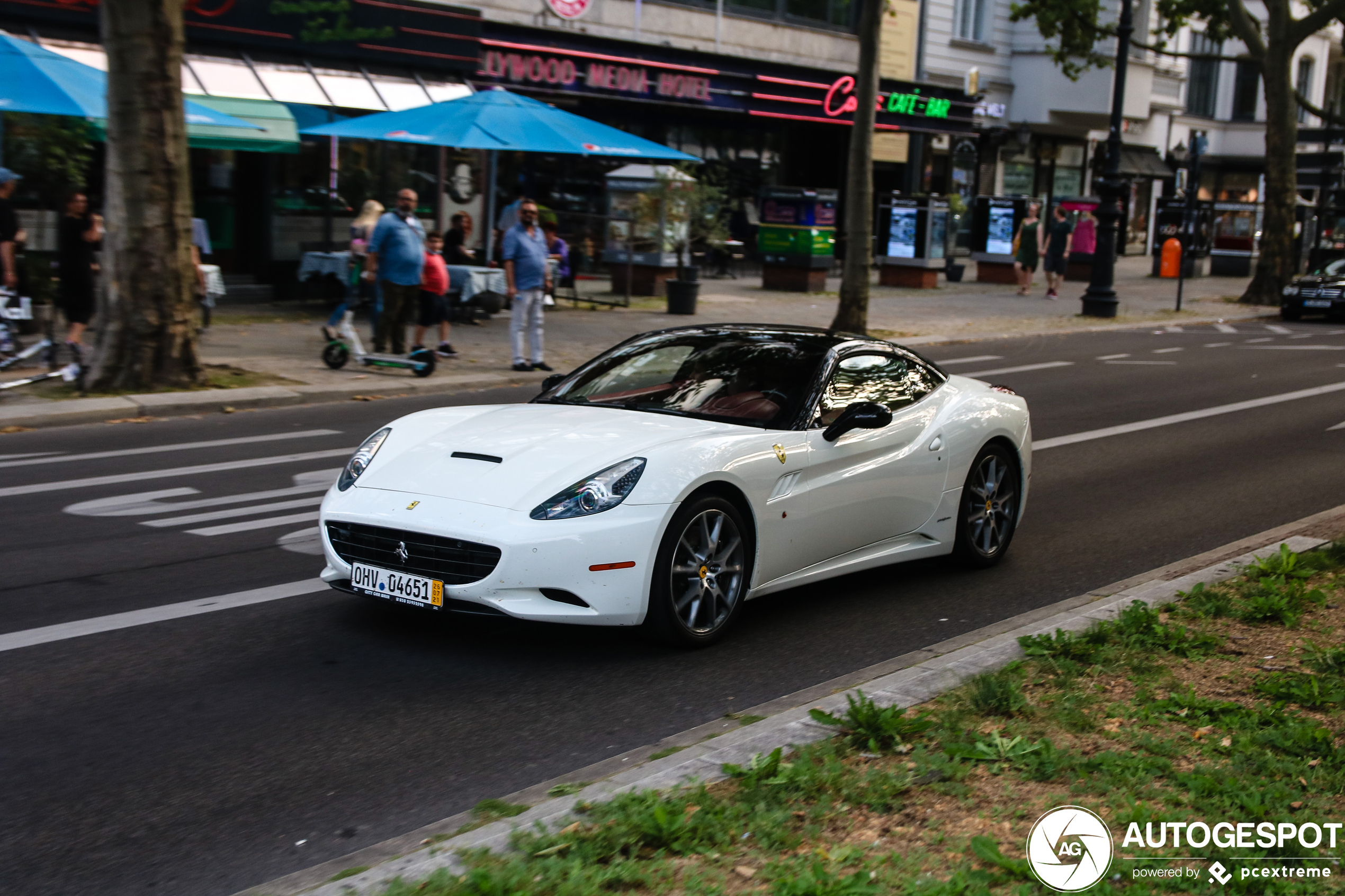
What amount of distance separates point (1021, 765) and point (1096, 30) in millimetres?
31328

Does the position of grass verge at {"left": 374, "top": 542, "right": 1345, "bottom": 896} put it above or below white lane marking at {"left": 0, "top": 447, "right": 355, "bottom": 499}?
above

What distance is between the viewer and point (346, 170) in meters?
22.2

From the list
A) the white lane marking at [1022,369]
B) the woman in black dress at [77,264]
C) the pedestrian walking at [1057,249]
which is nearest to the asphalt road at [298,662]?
the woman in black dress at [77,264]

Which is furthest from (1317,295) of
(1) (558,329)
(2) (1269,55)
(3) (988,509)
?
(3) (988,509)

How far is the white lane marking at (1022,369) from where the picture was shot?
1742 cm

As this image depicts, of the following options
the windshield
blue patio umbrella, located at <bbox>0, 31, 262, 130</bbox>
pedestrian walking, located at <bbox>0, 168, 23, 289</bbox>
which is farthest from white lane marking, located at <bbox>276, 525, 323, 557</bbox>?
blue patio umbrella, located at <bbox>0, 31, 262, 130</bbox>

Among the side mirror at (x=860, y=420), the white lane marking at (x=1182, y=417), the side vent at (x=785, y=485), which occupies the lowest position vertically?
the white lane marking at (x=1182, y=417)

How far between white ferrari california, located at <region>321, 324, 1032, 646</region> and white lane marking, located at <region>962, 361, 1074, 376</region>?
31.6 ft

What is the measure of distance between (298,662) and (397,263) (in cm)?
1010

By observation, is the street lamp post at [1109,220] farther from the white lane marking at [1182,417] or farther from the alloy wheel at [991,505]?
the alloy wheel at [991,505]

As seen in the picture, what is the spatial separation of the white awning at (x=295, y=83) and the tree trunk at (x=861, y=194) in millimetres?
6515

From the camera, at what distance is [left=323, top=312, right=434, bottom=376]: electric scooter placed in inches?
581

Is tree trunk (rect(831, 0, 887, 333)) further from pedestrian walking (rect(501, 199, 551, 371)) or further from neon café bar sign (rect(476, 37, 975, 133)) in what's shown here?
pedestrian walking (rect(501, 199, 551, 371))

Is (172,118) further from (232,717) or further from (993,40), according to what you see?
(993,40)
